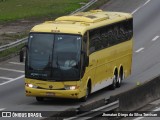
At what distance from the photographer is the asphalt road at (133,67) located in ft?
87.2

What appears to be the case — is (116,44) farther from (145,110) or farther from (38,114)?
(38,114)

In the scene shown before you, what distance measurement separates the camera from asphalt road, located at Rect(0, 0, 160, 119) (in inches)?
1046

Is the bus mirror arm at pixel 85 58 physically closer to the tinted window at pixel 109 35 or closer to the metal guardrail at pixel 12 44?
the tinted window at pixel 109 35

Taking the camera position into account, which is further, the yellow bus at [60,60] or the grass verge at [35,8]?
the grass verge at [35,8]

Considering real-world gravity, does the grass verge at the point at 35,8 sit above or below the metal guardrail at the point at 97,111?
below

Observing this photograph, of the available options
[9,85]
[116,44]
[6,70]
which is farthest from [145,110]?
[6,70]

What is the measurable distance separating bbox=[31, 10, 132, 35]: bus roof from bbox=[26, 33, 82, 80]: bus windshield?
257 millimetres

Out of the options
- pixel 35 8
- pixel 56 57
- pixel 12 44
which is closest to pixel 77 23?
pixel 56 57

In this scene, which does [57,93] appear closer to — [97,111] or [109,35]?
[109,35]

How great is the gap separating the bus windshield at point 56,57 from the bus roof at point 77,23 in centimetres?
26

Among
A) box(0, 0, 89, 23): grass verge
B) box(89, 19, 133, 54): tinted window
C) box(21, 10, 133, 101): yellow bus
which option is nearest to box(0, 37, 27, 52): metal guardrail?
box(0, 0, 89, 23): grass verge

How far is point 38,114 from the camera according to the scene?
23.1 metres

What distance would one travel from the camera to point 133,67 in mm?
37344

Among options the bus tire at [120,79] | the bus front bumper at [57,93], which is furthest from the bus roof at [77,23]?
the bus tire at [120,79]
